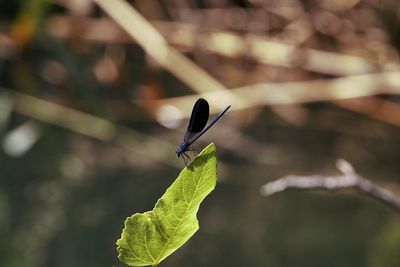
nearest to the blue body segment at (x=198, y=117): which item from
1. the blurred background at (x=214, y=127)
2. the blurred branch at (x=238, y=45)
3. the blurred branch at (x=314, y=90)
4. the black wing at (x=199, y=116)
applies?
the black wing at (x=199, y=116)

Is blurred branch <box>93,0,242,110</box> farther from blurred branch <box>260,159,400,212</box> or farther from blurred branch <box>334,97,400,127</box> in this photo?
blurred branch <box>260,159,400,212</box>

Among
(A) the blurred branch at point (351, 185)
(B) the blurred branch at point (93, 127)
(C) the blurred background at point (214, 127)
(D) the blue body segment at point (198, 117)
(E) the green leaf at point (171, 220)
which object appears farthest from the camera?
(B) the blurred branch at point (93, 127)

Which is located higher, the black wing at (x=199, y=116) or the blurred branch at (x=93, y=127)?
the black wing at (x=199, y=116)

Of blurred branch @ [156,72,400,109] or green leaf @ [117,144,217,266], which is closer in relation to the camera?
green leaf @ [117,144,217,266]

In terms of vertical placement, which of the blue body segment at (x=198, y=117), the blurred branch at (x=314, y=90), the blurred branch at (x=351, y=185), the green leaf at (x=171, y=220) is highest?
the green leaf at (x=171, y=220)

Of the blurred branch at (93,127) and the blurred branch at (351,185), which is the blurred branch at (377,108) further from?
the blurred branch at (351,185)

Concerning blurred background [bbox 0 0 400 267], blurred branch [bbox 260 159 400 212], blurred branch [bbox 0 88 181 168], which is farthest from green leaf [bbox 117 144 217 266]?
blurred branch [bbox 0 88 181 168]

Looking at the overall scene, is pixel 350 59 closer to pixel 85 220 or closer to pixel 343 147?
pixel 343 147

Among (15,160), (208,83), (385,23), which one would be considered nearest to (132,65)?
(208,83)

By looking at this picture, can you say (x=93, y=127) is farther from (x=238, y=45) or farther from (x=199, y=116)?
(x=199, y=116)
